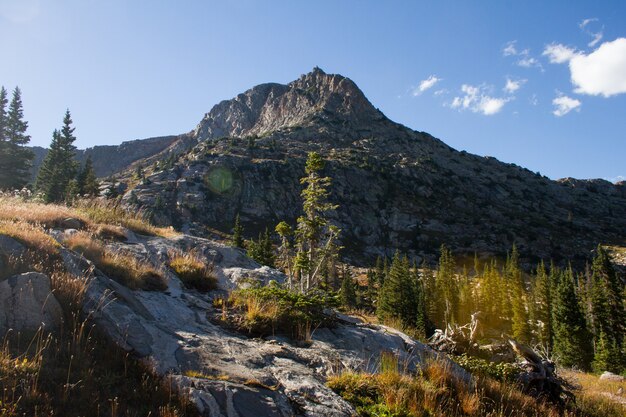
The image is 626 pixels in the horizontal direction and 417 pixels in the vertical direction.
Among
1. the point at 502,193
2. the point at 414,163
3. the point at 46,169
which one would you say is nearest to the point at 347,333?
the point at 46,169

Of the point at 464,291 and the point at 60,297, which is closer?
the point at 60,297

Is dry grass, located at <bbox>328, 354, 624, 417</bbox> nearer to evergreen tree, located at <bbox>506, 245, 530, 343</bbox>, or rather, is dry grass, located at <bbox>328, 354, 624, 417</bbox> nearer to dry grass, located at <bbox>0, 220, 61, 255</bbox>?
dry grass, located at <bbox>0, 220, 61, 255</bbox>

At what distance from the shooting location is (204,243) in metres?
12.6

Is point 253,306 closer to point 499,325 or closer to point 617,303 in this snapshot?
point 617,303

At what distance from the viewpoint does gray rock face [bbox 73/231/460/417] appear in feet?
15.6

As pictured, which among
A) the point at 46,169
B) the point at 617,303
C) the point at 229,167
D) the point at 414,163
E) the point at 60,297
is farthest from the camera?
the point at 414,163

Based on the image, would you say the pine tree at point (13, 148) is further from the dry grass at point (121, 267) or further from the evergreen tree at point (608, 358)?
the evergreen tree at point (608, 358)

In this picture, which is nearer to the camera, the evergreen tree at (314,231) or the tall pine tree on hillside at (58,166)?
the evergreen tree at (314,231)

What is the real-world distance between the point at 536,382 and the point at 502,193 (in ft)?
641

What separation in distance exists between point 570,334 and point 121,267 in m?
54.4

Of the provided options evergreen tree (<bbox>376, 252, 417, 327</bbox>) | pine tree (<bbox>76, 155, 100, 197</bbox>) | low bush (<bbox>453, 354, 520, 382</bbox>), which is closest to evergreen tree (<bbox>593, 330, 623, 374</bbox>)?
evergreen tree (<bbox>376, 252, 417, 327</bbox>)

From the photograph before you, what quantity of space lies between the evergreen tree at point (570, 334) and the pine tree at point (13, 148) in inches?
2693

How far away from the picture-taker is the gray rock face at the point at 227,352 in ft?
15.6

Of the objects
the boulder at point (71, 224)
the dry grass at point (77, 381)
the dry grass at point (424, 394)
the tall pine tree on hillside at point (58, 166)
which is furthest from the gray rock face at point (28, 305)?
the tall pine tree on hillside at point (58, 166)
